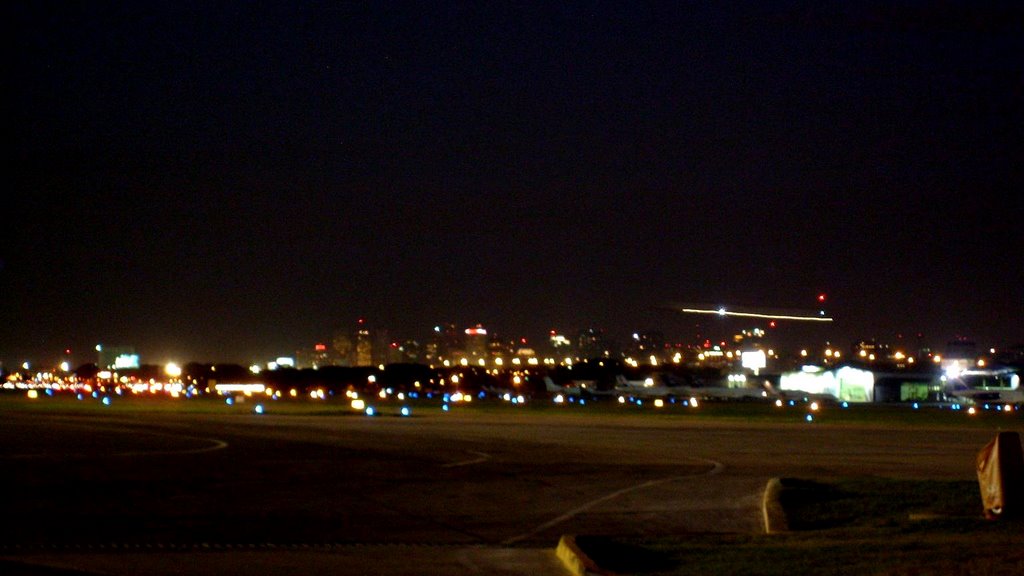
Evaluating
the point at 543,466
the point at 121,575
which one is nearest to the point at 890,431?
the point at 543,466

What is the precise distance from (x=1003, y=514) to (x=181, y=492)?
1363cm

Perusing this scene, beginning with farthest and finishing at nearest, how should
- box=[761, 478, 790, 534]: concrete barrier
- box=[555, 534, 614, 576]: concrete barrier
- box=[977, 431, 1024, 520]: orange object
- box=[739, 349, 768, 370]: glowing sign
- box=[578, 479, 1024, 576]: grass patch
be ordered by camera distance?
box=[739, 349, 768, 370]: glowing sign → box=[761, 478, 790, 534]: concrete barrier → box=[977, 431, 1024, 520]: orange object → box=[555, 534, 614, 576]: concrete barrier → box=[578, 479, 1024, 576]: grass patch

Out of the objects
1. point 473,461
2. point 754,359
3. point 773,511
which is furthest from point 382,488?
point 754,359

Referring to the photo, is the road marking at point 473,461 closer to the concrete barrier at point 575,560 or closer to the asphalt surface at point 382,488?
the asphalt surface at point 382,488

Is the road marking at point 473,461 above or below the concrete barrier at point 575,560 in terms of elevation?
above

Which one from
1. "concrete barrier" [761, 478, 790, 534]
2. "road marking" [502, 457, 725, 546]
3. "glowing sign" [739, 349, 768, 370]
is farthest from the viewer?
"glowing sign" [739, 349, 768, 370]

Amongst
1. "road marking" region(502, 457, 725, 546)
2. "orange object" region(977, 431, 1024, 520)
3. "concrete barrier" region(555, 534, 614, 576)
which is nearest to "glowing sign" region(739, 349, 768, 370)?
"road marking" region(502, 457, 725, 546)

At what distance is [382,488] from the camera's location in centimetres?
2298

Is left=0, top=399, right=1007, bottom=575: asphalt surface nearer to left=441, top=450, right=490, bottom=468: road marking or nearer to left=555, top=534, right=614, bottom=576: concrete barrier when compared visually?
left=441, top=450, right=490, bottom=468: road marking

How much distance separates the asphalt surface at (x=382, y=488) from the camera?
1555 centimetres

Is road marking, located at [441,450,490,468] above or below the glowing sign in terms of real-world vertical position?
below

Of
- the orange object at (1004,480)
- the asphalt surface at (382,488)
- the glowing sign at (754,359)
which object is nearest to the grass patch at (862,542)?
the orange object at (1004,480)

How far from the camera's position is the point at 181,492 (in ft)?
71.8

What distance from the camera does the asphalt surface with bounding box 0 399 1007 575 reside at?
51.0 ft
